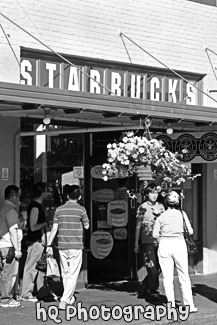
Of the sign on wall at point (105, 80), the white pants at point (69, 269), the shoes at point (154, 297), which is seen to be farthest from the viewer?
the sign on wall at point (105, 80)

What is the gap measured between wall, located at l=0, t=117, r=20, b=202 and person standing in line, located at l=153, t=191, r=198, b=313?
114 inches

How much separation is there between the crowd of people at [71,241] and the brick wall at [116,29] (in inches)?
99.0

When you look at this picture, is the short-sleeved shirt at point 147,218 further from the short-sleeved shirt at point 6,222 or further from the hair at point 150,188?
the short-sleeved shirt at point 6,222

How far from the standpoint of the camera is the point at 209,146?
1465 cm

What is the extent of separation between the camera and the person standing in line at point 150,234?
1252cm

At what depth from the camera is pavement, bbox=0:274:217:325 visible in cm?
1098

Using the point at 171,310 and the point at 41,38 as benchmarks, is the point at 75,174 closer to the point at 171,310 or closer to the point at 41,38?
the point at 41,38

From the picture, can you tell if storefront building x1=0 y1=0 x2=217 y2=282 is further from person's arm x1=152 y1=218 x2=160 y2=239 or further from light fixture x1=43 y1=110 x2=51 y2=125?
person's arm x1=152 y1=218 x2=160 y2=239

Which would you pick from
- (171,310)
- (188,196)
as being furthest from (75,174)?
(171,310)

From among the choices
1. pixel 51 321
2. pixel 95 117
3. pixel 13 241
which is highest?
pixel 95 117

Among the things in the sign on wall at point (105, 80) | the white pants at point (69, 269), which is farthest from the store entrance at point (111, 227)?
the white pants at point (69, 269)

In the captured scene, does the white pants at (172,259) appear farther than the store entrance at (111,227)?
No

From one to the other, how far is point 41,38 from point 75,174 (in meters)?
2.71

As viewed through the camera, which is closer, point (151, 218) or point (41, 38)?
point (151, 218)
